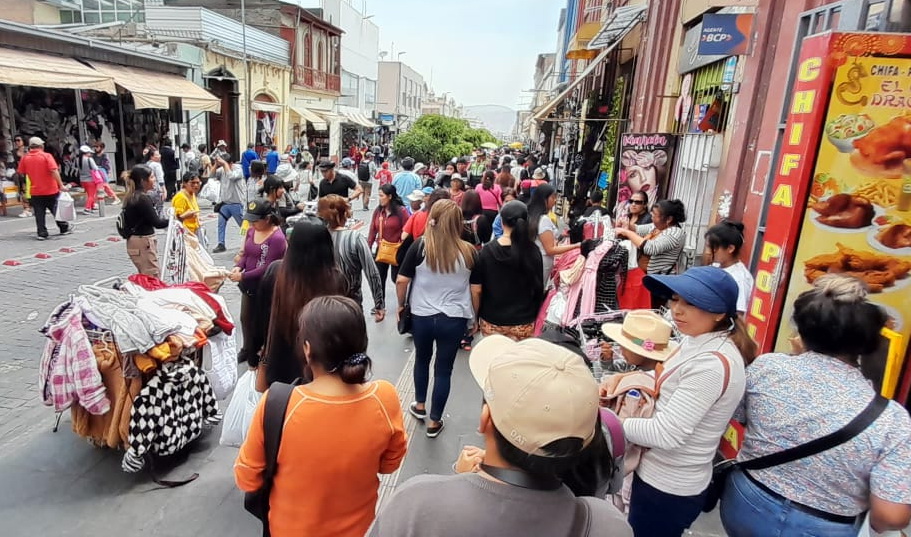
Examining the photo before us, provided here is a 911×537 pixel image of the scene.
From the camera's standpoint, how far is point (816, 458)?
71.9 inches

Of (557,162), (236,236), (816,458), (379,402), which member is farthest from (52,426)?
(557,162)

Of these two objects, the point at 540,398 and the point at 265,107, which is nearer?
the point at 540,398

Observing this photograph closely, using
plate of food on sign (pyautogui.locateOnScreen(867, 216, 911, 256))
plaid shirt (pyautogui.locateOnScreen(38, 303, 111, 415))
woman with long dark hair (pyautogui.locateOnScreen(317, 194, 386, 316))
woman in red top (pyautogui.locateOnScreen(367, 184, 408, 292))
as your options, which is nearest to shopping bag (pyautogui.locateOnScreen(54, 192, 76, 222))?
woman in red top (pyautogui.locateOnScreen(367, 184, 408, 292))

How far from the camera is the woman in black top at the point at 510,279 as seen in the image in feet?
12.6

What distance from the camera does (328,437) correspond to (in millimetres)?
1840

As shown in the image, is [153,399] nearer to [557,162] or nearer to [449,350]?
[449,350]

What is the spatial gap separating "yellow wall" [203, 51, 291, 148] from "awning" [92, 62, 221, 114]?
3821 millimetres

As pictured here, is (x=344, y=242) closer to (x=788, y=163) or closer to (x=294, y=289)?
(x=294, y=289)

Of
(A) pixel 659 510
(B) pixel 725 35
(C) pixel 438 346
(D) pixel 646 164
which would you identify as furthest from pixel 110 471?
(B) pixel 725 35

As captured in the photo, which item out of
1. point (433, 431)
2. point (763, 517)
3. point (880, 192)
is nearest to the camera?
point (763, 517)

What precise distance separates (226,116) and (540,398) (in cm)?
2468

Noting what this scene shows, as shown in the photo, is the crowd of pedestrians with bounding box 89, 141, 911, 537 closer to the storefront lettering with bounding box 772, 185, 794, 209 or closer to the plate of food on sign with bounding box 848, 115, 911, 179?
the storefront lettering with bounding box 772, 185, 794, 209

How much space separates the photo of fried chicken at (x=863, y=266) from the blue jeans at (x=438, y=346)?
2.19 m

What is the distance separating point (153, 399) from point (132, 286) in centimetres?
85
